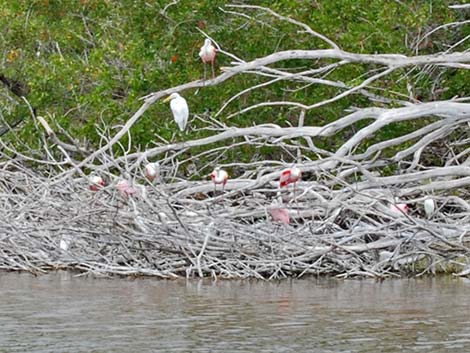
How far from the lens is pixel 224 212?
49.8 ft

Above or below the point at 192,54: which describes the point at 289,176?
below

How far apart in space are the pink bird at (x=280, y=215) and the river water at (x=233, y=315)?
2.28 feet

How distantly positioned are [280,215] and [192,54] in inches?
176

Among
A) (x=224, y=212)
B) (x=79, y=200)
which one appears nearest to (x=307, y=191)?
(x=224, y=212)

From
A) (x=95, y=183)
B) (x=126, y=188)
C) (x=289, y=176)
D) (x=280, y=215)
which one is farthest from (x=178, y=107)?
(x=280, y=215)

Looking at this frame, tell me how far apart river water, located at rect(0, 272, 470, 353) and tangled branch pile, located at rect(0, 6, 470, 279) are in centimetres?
43

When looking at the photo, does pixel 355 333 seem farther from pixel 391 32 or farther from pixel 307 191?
pixel 391 32

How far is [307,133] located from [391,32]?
2.30 meters

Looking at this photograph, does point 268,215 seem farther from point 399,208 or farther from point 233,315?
point 233,315

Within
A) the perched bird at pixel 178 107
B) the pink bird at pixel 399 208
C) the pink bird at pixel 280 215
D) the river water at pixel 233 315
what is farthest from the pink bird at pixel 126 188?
the pink bird at pixel 399 208

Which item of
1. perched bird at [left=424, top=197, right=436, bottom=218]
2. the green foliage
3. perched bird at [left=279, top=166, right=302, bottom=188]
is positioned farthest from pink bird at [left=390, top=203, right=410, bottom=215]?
the green foliage

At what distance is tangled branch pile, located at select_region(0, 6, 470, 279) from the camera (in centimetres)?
1427

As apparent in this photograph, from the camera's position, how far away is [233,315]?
11.3 meters

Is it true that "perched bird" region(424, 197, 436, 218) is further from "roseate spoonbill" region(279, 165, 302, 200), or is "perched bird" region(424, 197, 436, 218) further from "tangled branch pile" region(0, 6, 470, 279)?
"roseate spoonbill" region(279, 165, 302, 200)
